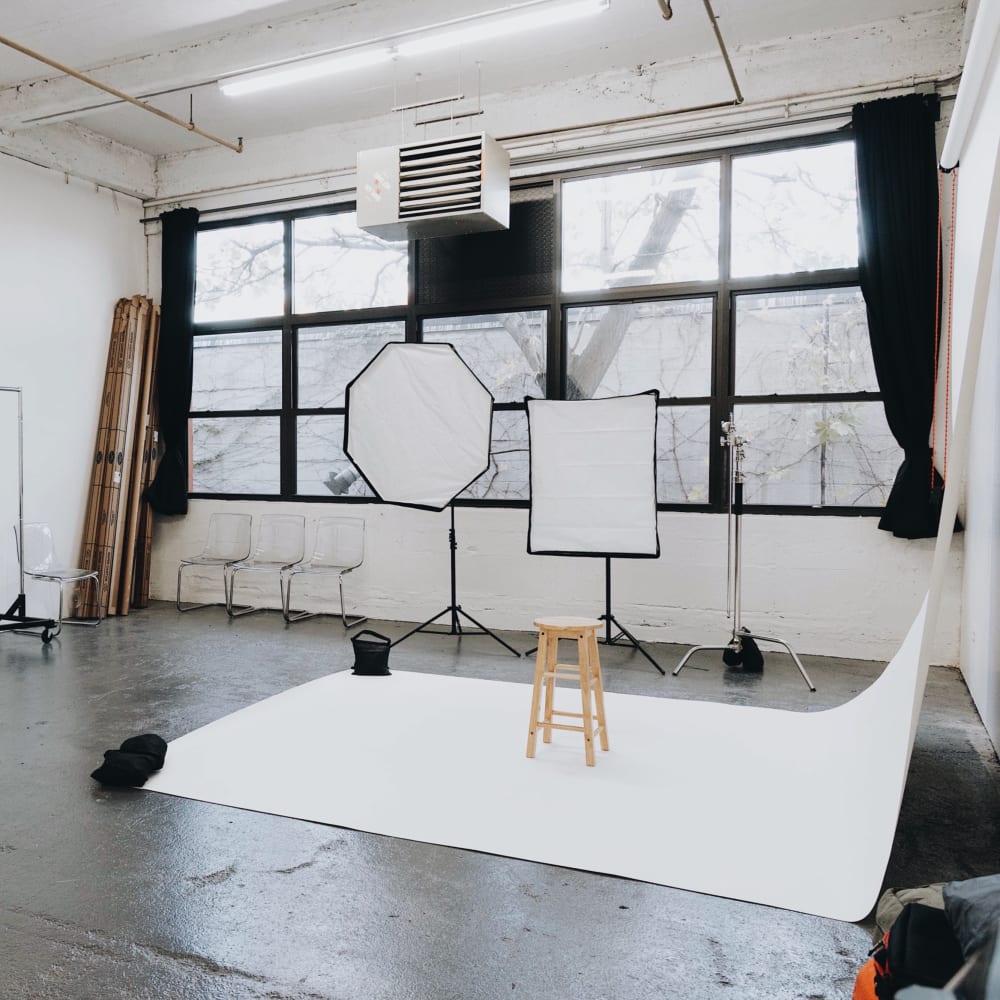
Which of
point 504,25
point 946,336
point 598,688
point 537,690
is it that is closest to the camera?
point 537,690

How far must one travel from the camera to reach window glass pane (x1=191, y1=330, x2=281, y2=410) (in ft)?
21.1

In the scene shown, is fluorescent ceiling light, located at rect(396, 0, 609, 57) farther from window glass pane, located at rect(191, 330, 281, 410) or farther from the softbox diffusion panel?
window glass pane, located at rect(191, 330, 281, 410)

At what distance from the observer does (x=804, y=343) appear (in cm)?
495

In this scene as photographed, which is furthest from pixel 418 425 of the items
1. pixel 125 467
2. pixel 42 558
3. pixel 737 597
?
pixel 42 558

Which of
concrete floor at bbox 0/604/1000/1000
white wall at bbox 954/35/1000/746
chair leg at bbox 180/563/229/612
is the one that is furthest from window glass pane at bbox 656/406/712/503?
chair leg at bbox 180/563/229/612

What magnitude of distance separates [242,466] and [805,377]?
424 centimetres

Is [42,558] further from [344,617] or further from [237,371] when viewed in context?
[344,617]

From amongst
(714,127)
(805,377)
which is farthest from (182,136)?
(805,377)

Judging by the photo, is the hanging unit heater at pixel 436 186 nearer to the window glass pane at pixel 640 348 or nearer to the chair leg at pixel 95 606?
the window glass pane at pixel 640 348

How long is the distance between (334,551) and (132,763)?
3.30 m

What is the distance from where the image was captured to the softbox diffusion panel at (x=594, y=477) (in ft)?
15.4

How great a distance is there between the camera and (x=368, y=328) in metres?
6.09

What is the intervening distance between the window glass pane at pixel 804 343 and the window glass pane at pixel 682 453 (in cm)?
34

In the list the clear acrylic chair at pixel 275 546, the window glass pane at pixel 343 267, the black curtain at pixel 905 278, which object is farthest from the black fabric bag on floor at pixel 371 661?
the black curtain at pixel 905 278
